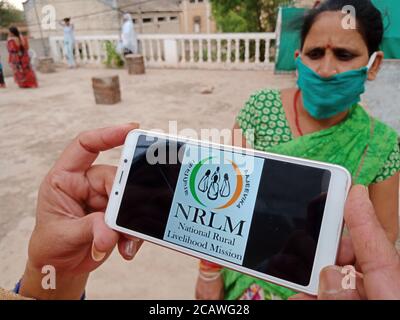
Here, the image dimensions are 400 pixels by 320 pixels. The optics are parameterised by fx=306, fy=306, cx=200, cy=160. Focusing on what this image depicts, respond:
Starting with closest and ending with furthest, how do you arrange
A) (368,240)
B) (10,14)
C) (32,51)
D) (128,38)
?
(368,240) → (10,14) → (128,38) → (32,51)

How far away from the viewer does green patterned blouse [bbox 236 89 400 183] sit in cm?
122

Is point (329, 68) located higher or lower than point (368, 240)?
higher

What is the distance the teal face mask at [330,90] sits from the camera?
1.14 m

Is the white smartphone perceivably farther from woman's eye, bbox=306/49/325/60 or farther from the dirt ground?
the dirt ground

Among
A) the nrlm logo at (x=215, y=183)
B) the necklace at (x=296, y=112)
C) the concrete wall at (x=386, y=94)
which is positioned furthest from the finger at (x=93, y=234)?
the concrete wall at (x=386, y=94)

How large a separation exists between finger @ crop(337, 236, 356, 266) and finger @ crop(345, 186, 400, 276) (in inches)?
5.5

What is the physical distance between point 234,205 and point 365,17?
2.79ft

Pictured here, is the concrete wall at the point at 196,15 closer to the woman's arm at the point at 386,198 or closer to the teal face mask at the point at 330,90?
the teal face mask at the point at 330,90

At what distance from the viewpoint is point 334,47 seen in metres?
1.12


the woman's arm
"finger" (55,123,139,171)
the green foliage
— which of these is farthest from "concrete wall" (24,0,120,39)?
the woman's arm

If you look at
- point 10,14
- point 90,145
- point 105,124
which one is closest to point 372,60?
point 90,145

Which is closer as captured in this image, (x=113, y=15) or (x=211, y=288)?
(x=211, y=288)

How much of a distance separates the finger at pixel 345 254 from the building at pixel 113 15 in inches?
137

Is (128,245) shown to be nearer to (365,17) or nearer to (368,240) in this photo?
(368,240)
